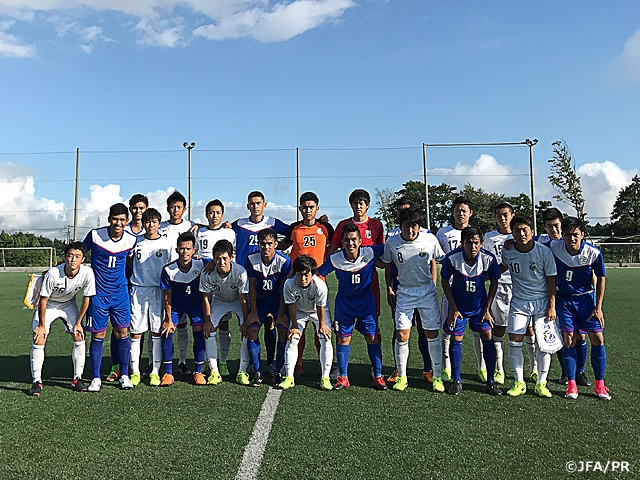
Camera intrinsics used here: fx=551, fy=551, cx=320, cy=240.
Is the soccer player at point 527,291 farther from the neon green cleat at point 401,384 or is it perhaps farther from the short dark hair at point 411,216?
the neon green cleat at point 401,384

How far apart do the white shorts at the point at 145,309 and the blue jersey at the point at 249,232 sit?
39.5 inches

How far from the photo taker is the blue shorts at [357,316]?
5379 mm

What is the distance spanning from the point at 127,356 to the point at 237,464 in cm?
249

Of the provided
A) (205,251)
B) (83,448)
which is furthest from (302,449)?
(205,251)

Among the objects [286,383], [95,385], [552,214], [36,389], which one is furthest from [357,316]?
[36,389]

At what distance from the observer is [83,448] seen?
12.1 feet

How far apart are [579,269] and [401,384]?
1.99m

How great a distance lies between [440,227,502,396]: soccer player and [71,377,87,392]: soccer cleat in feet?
11.3

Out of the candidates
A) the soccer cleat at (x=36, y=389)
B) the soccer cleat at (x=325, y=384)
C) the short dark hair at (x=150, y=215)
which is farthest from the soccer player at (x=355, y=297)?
the soccer cleat at (x=36, y=389)

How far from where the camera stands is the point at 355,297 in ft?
17.7

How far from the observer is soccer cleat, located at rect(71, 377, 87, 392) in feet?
17.0

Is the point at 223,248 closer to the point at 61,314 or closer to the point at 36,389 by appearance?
the point at 61,314

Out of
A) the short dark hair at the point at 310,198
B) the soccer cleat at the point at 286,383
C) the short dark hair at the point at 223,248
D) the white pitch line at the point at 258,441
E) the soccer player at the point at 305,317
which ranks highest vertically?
the short dark hair at the point at 310,198

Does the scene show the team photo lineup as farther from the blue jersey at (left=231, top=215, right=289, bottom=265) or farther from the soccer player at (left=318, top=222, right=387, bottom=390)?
the blue jersey at (left=231, top=215, right=289, bottom=265)
